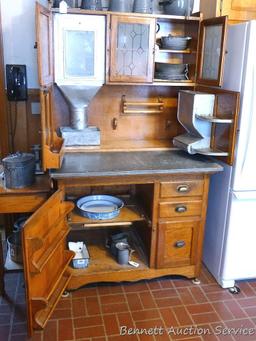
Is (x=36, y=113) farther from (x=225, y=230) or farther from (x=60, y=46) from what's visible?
(x=225, y=230)

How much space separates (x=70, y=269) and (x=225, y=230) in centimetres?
98

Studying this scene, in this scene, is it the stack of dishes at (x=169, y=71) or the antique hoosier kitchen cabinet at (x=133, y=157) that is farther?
the stack of dishes at (x=169, y=71)

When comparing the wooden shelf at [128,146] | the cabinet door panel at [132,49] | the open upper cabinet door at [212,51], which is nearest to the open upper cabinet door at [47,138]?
the wooden shelf at [128,146]

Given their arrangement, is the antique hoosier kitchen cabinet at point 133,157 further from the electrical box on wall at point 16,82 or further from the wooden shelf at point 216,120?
the electrical box on wall at point 16,82

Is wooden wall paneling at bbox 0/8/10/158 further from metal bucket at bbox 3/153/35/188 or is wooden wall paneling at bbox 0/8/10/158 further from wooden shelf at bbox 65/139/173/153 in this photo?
metal bucket at bbox 3/153/35/188

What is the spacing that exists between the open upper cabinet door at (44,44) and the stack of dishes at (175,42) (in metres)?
0.73

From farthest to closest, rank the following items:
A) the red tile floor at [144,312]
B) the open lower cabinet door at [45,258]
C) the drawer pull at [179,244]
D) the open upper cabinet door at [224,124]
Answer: the drawer pull at [179,244] < the open upper cabinet door at [224,124] < the red tile floor at [144,312] < the open lower cabinet door at [45,258]

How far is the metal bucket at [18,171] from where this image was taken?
1957 millimetres

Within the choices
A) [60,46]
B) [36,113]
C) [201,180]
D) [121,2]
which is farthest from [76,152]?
[121,2]

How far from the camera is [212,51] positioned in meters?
2.21

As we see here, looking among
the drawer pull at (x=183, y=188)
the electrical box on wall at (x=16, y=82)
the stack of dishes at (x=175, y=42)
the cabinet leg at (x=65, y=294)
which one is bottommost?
the cabinet leg at (x=65, y=294)

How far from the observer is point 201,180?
7.20ft

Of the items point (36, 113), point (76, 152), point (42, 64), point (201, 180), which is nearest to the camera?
point (42, 64)

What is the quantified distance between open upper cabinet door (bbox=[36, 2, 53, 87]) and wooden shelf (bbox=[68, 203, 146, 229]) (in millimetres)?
Answer: 795
